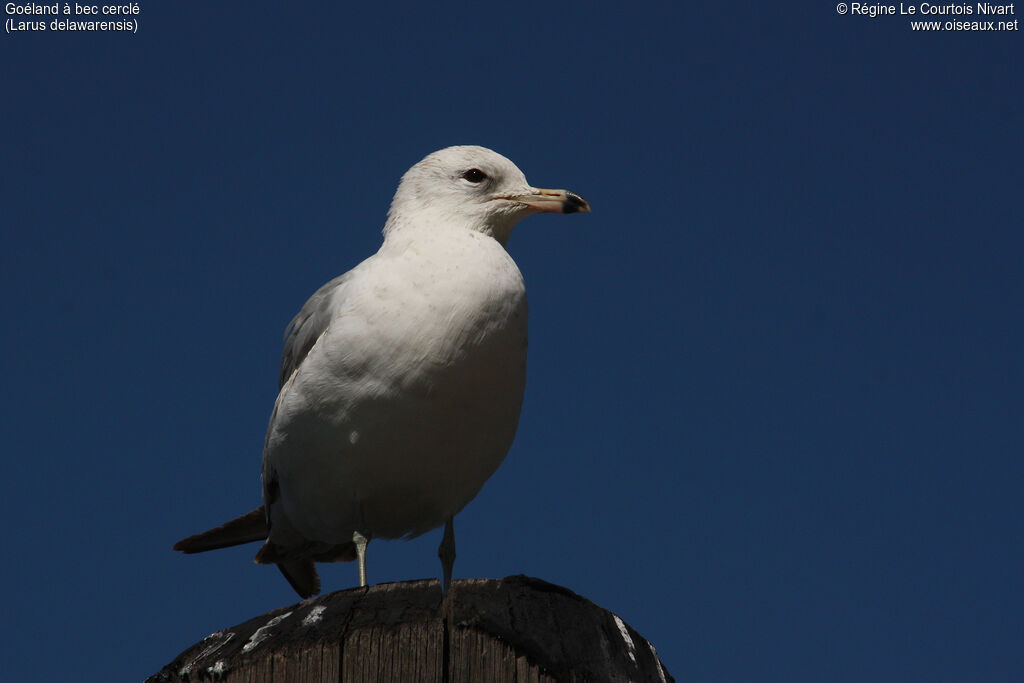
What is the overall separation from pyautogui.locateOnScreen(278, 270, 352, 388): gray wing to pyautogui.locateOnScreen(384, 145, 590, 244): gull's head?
581mm

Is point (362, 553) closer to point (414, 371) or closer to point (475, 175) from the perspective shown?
point (414, 371)

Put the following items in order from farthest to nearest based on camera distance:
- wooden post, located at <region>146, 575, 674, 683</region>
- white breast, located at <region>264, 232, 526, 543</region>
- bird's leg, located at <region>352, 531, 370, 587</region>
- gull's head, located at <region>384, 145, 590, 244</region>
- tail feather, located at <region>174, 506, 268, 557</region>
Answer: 1. tail feather, located at <region>174, 506, 268, 557</region>
2. gull's head, located at <region>384, 145, 590, 244</region>
3. bird's leg, located at <region>352, 531, 370, 587</region>
4. white breast, located at <region>264, 232, 526, 543</region>
5. wooden post, located at <region>146, 575, 674, 683</region>

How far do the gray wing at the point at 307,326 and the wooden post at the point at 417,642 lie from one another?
254 cm

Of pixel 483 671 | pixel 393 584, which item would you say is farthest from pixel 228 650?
pixel 483 671

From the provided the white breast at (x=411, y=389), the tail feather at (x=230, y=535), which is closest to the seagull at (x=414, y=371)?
the white breast at (x=411, y=389)

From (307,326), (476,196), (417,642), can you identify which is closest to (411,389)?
(307,326)

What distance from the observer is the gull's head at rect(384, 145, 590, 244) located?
6.43 meters

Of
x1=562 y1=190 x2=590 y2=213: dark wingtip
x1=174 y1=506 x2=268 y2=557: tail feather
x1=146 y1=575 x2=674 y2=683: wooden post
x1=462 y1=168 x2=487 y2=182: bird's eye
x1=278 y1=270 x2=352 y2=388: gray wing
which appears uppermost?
x1=462 y1=168 x2=487 y2=182: bird's eye

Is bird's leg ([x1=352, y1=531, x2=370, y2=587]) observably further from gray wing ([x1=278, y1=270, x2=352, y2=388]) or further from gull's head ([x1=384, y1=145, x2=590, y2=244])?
gull's head ([x1=384, y1=145, x2=590, y2=244])

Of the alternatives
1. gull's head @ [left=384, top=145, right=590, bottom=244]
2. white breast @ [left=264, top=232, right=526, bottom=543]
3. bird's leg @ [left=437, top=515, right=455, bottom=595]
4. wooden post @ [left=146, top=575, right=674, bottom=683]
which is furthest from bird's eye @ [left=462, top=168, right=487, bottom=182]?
wooden post @ [left=146, top=575, right=674, bottom=683]

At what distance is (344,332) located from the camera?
18.0ft

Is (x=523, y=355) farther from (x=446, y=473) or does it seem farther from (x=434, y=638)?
(x=434, y=638)

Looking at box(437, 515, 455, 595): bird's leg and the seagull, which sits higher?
the seagull

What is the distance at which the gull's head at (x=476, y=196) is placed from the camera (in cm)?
643
